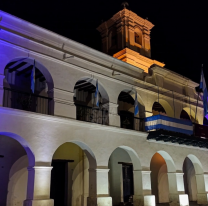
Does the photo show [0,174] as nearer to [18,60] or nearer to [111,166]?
[18,60]

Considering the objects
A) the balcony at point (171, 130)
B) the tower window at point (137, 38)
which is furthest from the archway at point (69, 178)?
the tower window at point (137, 38)

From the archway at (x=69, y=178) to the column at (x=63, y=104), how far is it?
247cm

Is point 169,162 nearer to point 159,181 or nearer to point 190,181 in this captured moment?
point 159,181

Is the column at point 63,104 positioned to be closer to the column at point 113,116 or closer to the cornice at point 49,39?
the cornice at point 49,39

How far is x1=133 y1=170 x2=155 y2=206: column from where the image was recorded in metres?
13.7

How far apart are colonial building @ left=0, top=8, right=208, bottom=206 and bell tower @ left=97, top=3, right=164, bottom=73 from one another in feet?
0.35

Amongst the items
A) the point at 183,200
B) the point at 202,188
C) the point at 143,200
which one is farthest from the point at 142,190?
the point at 202,188

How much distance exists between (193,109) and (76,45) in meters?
9.72

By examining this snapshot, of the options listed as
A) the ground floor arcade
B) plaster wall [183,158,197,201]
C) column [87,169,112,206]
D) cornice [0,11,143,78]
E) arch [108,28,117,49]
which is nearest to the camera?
the ground floor arcade

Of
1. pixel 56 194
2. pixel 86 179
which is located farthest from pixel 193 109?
pixel 56 194

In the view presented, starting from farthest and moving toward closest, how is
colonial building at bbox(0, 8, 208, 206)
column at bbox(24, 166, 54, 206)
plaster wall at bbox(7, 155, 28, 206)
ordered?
plaster wall at bbox(7, 155, 28, 206)
colonial building at bbox(0, 8, 208, 206)
column at bbox(24, 166, 54, 206)

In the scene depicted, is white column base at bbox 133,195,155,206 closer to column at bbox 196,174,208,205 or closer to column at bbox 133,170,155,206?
column at bbox 133,170,155,206

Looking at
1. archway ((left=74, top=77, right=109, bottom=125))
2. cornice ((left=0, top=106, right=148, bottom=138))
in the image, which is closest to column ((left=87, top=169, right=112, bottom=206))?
cornice ((left=0, top=106, right=148, bottom=138))

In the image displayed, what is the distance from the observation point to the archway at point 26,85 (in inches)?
467
